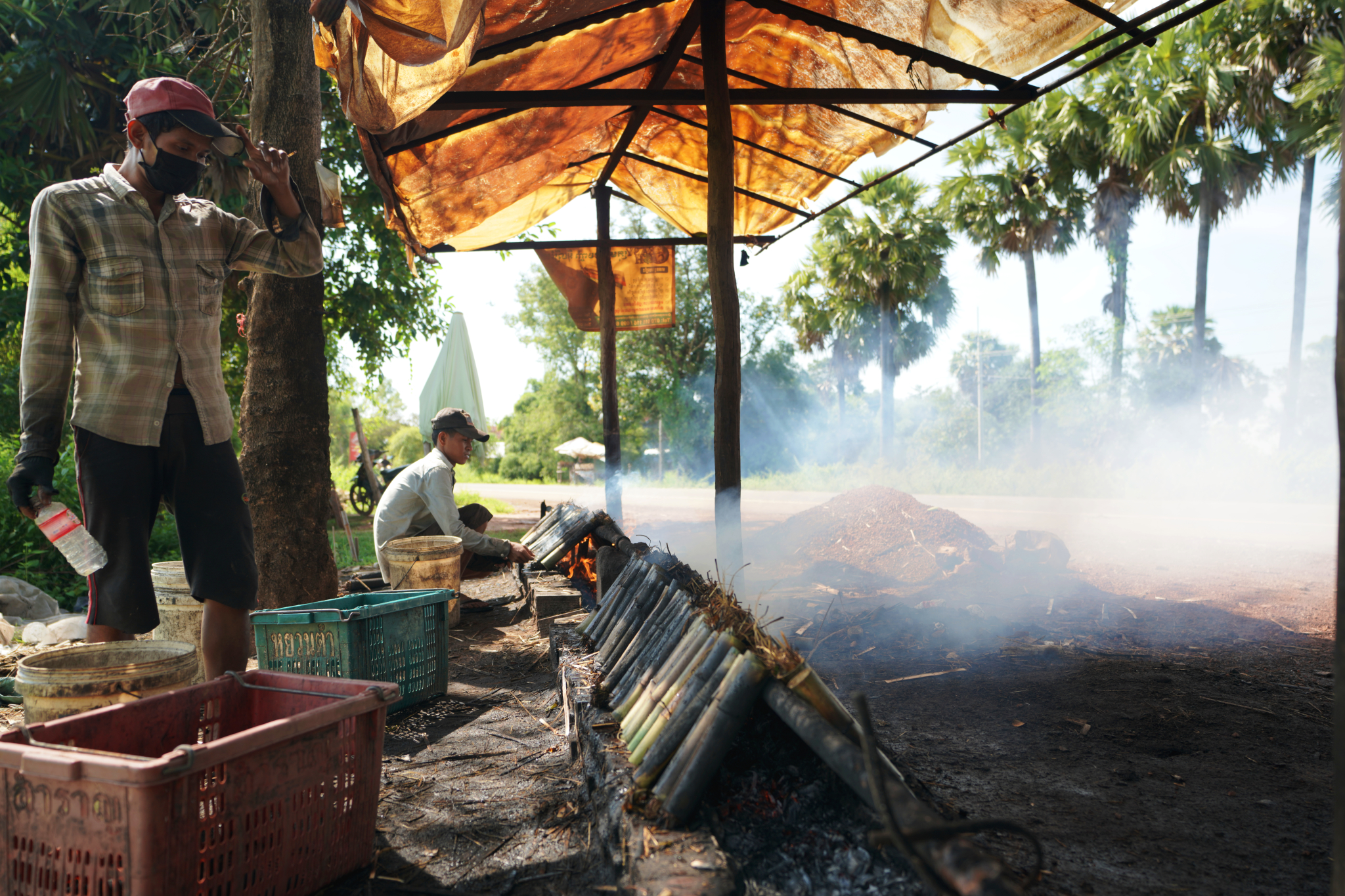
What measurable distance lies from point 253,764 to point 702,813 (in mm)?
1148

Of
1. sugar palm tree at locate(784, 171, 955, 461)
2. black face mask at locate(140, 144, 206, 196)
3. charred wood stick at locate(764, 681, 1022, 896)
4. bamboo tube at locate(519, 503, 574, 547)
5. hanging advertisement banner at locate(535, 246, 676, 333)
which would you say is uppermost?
sugar palm tree at locate(784, 171, 955, 461)

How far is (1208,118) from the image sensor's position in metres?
16.6

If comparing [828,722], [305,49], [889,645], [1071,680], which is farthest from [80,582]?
[1071,680]

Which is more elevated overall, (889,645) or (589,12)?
(589,12)

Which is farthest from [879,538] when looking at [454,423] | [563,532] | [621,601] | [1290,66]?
[1290,66]

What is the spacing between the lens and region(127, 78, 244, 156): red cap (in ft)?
8.53

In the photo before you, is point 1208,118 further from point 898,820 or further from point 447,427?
point 898,820

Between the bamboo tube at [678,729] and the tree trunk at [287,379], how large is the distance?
360 cm

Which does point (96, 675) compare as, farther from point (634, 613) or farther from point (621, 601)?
point (621, 601)

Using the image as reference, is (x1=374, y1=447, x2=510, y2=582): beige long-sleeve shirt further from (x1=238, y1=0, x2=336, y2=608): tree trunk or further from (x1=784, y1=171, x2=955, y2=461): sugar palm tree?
(x1=784, y1=171, x2=955, y2=461): sugar palm tree

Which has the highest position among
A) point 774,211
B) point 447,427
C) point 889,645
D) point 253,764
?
point 774,211

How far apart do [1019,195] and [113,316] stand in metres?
22.3

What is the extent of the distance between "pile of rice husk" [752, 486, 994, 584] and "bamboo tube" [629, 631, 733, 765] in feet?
17.2

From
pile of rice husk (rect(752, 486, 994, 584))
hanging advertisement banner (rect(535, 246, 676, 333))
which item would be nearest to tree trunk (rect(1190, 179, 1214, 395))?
pile of rice husk (rect(752, 486, 994, 584))
